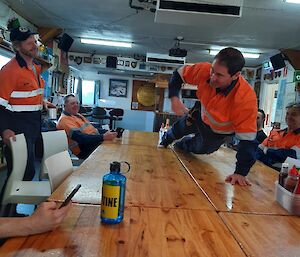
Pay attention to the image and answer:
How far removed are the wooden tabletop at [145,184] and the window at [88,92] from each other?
35.0 feet

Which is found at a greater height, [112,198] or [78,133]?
[112,198]

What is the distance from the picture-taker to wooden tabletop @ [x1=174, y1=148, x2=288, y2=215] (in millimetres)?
1341

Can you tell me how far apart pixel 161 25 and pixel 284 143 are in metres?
3.13

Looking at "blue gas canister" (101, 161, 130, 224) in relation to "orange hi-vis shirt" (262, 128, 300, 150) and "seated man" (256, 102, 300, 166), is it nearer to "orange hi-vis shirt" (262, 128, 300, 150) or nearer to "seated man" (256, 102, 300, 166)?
"seated man" (256, 102, 300, 166)

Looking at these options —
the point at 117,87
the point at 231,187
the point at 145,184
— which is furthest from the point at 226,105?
the point at 117,87

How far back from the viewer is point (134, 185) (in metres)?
1.52

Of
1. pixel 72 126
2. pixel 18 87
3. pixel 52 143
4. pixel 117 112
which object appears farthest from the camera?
pixel 117 112

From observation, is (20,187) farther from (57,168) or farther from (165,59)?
(165,59)

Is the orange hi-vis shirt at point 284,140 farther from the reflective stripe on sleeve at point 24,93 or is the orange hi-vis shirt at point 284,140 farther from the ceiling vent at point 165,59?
the ceiling vent at point 165,59

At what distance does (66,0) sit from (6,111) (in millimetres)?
2306

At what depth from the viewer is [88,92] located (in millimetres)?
12789

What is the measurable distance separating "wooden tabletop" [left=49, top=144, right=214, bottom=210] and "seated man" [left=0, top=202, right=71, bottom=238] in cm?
30

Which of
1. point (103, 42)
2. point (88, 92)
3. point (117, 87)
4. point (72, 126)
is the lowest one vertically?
point (72, 126)

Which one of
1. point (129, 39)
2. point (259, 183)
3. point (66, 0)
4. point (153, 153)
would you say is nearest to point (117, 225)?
point (259, 183)
